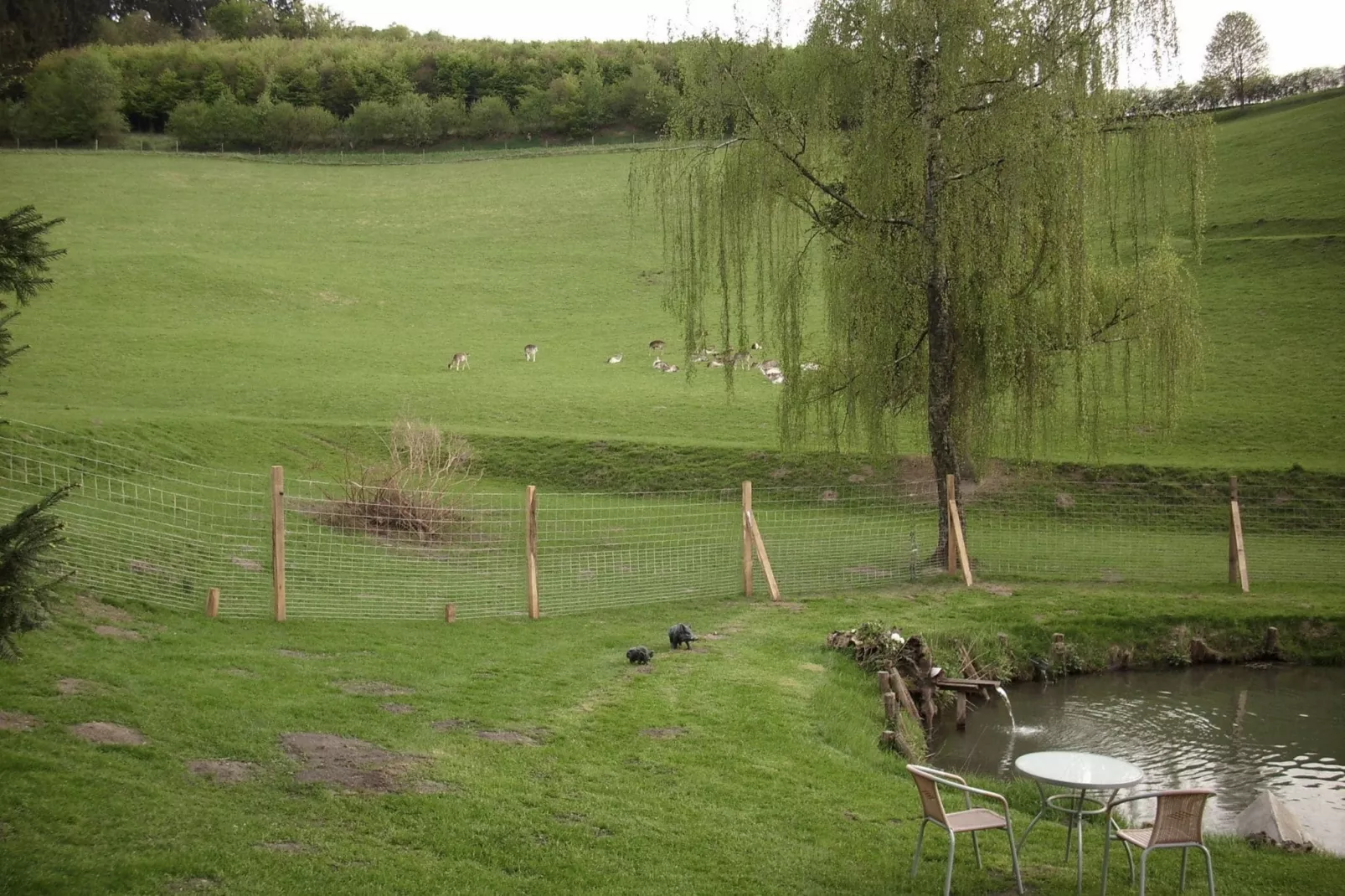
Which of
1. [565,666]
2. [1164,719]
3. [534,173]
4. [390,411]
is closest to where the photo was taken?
[565,666]

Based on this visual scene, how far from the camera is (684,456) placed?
97.8 feet

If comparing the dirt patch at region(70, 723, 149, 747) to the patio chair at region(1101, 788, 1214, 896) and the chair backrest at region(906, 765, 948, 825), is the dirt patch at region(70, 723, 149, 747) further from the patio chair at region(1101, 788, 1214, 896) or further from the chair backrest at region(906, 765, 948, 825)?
the patio chair at region(1101, 788, 1214, 896)

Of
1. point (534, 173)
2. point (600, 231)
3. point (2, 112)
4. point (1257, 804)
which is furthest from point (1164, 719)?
point (2, 112)

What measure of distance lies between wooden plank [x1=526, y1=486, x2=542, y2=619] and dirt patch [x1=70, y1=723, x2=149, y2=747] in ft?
24.8

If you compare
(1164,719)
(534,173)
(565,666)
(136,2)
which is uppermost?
(136,2)

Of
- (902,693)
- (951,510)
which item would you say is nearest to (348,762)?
(902,693)

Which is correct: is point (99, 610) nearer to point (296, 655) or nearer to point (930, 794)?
point (296, 655)

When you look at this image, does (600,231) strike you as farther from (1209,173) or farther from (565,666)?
(565,666)

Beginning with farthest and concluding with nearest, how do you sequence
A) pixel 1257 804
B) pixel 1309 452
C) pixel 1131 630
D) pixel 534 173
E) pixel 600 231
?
pixel 534 173, pixel 600 231, pixel 1309 452, pixel 1131 630, pixel 1257 804

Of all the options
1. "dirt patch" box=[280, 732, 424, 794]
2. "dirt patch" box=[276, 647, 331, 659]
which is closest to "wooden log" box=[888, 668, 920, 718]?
"dirt patch" box=[280, 732, 424, 794]

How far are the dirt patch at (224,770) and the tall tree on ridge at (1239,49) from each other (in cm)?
8953

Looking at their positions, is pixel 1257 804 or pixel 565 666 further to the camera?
pixel 565 666

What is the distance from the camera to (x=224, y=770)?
8.77 m

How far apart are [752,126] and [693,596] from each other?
8.43 metres
